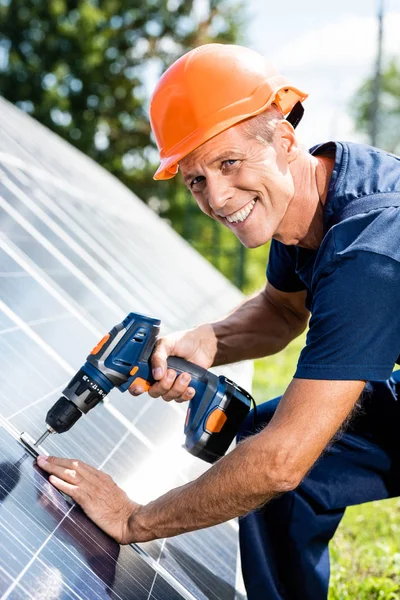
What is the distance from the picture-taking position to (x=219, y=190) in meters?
3.02

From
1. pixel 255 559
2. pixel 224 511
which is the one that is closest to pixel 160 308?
pixel 255 559

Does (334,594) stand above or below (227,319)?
below

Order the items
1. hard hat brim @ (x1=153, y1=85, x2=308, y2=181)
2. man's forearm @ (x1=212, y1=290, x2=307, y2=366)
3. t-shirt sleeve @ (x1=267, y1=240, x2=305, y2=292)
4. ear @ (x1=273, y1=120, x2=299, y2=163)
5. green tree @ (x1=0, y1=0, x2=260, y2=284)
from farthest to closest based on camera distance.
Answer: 1. green tree @ (x1=0, y1=0, x2=260, y2=284)
2. man's forearm @ (x1=212, y1=290, x2=307, y2=366)
3. t-shirt sleeve @ (x1=267, y1=240, x2=305, y2=292)
4. ear @ (x1=273, y1=120, x2=299, y2=163)
5. hard hat brim @ (x1=153, y1=85, x2=308, y2=181)

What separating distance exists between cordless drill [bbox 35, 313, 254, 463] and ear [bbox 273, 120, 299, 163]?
2.74 feet

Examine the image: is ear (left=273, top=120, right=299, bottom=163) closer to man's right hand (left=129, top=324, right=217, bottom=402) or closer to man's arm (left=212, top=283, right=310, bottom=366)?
man's right hand (left=129, top=324, right=217, bottom=402)

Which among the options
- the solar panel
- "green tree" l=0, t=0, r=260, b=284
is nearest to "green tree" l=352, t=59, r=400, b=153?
"green tree" l=0, t=0, r=260, b=284

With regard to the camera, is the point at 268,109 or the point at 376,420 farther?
the point at 376,420

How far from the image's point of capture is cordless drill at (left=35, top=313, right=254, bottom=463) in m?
2.95

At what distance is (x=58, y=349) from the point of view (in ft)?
12.6

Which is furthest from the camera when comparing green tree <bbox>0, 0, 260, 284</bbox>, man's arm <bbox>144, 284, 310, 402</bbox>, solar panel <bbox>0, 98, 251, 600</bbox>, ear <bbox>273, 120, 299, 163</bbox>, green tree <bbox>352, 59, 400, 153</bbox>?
green tree <bbox>352, 59, 400, 153</bbox>

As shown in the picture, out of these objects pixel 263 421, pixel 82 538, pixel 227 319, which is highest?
pixel 82 538

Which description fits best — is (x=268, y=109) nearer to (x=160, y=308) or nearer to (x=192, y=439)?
(x=192, y=439)

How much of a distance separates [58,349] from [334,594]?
202 centimetres

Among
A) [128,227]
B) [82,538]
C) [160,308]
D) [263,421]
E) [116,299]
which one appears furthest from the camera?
[128,227]
